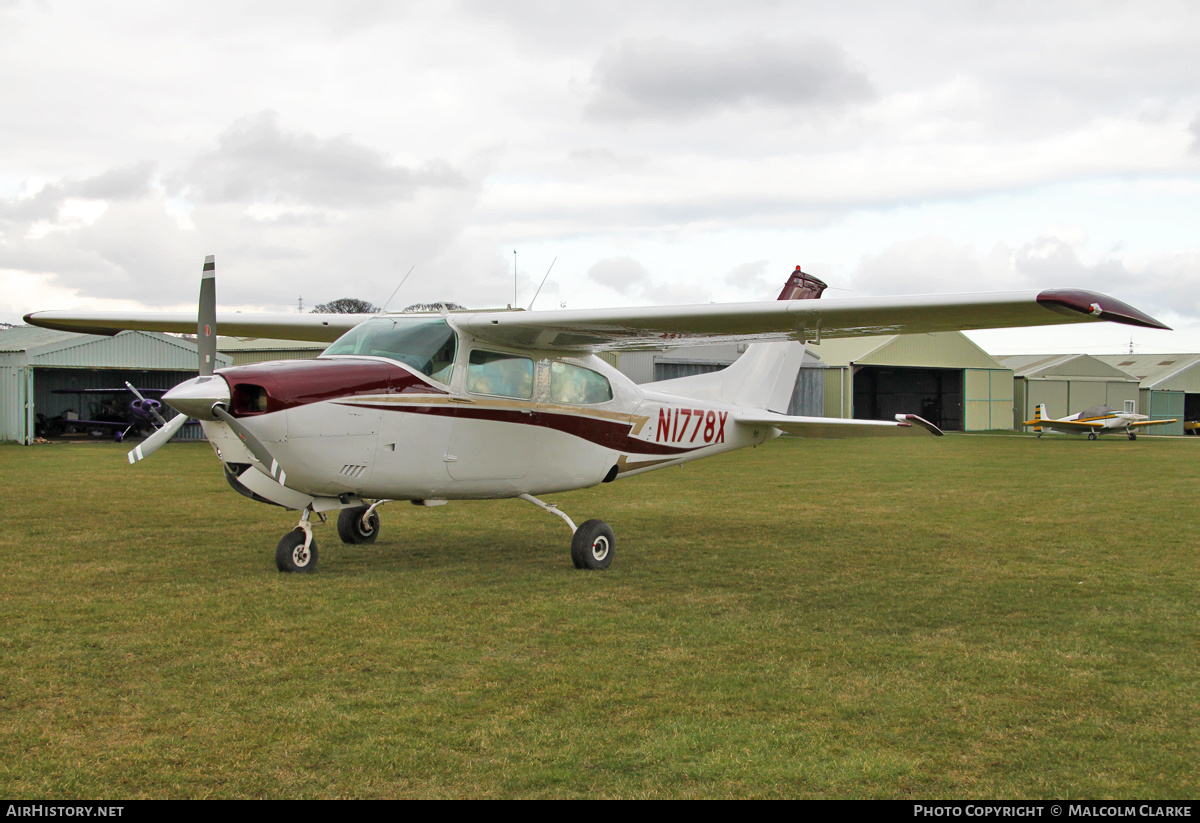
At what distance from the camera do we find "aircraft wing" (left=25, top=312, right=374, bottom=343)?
34.4ft

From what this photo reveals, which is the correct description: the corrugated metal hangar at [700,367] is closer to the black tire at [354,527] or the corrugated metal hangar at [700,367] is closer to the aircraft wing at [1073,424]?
the aircraft wing at [1073,424]

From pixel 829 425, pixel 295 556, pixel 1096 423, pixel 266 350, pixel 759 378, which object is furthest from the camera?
pixel 1096 423

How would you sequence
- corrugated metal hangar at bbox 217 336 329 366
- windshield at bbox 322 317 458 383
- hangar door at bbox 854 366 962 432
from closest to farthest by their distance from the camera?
windshield at bbox 322 317 458 383, corrugated metal hangar at bbox 217 336 329 366, hangar door at bbox 854 366 962 432

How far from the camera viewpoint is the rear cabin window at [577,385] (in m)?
9.08

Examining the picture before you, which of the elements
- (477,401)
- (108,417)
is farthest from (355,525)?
(108,417)

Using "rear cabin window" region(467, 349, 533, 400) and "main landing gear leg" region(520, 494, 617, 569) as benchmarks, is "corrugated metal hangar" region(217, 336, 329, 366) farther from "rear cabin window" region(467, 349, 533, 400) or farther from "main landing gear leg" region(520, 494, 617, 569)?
"main landing gear leg" region(520, 494, 617, 569)

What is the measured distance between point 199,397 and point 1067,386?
179 ft

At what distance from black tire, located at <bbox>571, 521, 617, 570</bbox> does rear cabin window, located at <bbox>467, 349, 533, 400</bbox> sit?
1324mm

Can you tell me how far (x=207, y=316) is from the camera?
25.4 ft

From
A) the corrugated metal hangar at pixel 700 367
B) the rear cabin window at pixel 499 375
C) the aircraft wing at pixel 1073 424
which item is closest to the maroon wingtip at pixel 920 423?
the rear cabin window at pixel 499 375

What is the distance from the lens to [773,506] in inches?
538

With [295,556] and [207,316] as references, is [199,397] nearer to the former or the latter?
[207,316]

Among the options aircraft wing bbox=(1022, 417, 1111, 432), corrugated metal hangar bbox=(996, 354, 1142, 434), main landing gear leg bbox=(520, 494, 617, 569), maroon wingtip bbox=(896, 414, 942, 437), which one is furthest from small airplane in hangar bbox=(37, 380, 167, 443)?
corrugated metal hangar bbox=(996, 354, 1142, 434)
